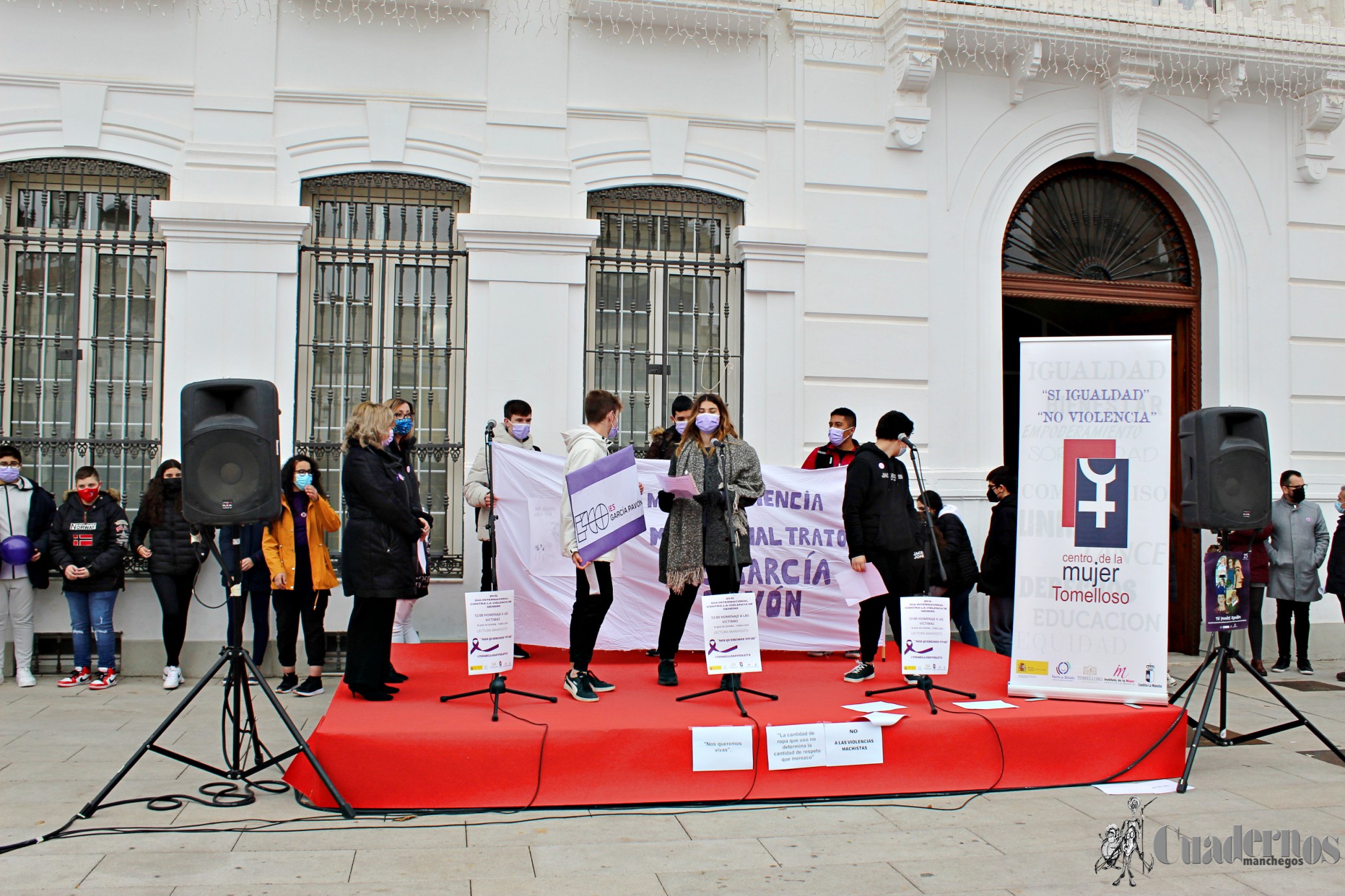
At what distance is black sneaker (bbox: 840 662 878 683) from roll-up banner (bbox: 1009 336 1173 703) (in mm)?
824

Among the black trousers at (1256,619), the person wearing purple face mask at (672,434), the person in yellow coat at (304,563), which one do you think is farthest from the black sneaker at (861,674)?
the black trousers at (1256,619)

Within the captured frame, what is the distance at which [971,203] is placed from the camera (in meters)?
9.50

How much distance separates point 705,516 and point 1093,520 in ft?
7.21

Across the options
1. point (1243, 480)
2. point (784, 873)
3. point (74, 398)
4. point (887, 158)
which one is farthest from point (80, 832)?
point (887, 158)

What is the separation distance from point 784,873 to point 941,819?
42.6 inches

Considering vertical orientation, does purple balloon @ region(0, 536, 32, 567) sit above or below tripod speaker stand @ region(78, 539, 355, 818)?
above

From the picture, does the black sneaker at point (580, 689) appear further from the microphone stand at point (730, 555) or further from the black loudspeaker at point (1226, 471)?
the black loudspeaker at point (1226, 471)

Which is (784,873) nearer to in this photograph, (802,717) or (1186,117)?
(802,717)

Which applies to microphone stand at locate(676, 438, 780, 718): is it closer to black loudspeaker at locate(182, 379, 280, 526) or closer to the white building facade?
black loudspeaker at locate(182, 379, 280, 526)

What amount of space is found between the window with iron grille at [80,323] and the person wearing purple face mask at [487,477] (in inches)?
105

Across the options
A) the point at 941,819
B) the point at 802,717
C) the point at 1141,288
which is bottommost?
the point at 941,819

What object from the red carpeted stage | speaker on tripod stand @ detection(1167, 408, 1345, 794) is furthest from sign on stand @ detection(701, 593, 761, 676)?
speaker on tripod stand @ detection(1167, 408, 1345, 794)

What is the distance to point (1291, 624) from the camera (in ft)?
31.3

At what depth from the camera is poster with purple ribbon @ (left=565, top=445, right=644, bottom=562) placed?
5.96m
